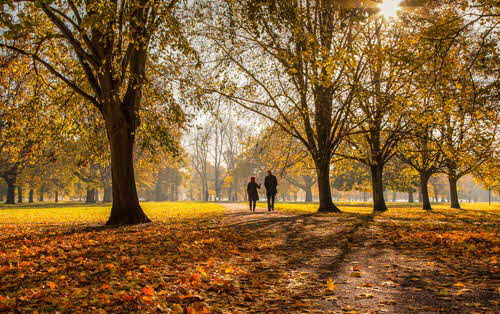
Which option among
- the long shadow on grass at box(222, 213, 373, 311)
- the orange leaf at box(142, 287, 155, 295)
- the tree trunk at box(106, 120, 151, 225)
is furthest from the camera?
the tree trunk at box(106, 120, 151, 225)

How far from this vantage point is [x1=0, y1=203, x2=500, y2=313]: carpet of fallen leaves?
11.9 feet

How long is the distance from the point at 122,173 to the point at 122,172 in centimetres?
3

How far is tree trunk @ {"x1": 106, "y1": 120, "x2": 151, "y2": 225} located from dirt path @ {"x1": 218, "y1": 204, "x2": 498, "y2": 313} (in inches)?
207

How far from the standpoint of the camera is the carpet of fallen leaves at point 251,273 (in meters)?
3.63

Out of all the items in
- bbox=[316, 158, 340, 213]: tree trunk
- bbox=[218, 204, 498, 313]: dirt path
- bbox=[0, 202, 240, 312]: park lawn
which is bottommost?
bbox=[218, 204, 498, 313]: dirt path

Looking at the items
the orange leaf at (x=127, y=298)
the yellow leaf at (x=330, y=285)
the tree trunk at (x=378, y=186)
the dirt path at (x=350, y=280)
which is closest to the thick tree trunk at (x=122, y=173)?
the dirt path at (x=350, y=280)

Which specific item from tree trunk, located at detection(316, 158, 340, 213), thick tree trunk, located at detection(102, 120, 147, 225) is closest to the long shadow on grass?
thick tree trunk, located at detection(102, 120, 147, 225)

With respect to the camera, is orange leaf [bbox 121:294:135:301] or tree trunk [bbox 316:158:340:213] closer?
orange leaf [bbox 121:294:135:301]

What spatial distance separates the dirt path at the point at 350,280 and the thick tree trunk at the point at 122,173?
5258 mm

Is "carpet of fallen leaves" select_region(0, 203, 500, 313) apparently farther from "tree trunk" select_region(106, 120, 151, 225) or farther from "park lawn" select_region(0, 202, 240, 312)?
"tree trunk" select_region(106, 120, 151, 225)

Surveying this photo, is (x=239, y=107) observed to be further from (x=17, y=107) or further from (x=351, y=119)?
(x=17, y=107)

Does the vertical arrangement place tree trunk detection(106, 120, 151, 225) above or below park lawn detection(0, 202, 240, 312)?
above

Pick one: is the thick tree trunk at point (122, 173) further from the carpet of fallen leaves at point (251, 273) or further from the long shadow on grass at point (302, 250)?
the long shadow on grass at point (302, 250)

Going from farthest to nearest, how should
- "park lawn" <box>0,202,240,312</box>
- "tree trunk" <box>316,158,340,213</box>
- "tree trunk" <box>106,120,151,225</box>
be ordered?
1. "tree trunk" <box>316,158,340,213</box>
2. "tree trunk" <box>106,120,151,225</box>
3. "park lawn" <box>0,202,240,312</box>
